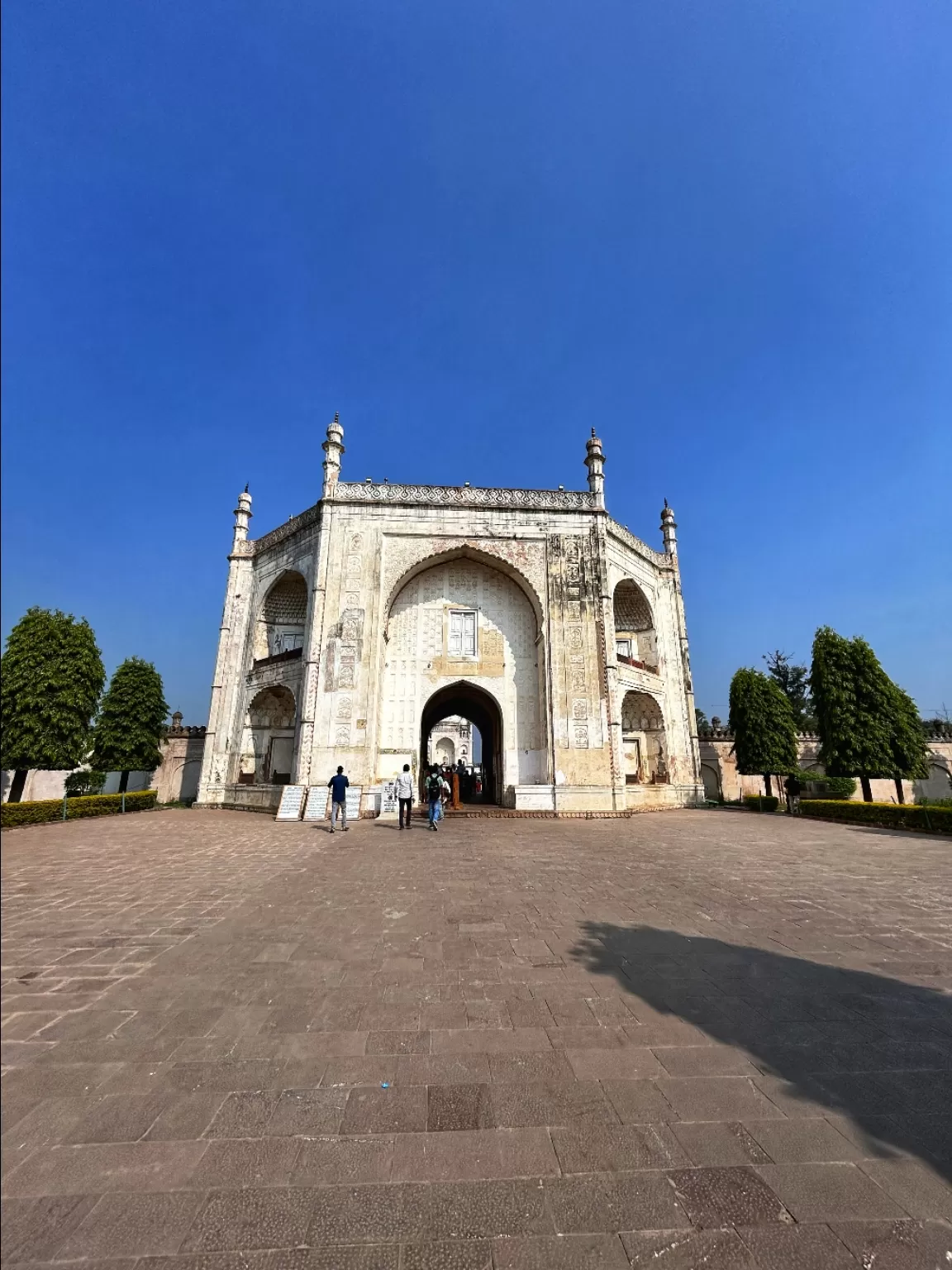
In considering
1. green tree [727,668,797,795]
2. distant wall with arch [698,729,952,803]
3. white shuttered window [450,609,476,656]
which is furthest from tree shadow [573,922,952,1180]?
distant wall with arch [698,729,952,803]

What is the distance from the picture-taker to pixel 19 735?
1703cm

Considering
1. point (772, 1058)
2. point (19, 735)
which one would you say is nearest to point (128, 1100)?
point (772, 1058)

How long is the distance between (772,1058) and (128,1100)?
10.7ft

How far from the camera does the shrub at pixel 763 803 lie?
22281mm

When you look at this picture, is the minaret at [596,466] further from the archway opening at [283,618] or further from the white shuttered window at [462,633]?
the archway opening at [283,618]

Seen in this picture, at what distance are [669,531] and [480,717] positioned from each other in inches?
514

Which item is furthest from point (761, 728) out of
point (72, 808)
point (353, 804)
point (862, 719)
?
point (72, 808)

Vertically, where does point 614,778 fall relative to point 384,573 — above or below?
below

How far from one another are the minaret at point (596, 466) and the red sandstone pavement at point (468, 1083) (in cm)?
1730

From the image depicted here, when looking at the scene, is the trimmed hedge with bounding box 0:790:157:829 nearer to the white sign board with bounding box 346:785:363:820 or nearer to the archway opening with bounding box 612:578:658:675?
the white sign board with bounding box 346:785:363:820

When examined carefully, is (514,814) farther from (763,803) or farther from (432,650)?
(763,803)

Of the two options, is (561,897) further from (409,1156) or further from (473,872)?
(409,1156)

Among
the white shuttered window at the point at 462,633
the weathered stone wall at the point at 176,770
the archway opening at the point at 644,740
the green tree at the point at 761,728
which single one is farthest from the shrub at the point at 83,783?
the green tree at the point at 761,728

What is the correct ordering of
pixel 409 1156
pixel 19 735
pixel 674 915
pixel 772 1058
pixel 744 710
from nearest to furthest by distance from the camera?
1. pixel 409 1156
2. pixel 772 1058
3. pixel 674 915
4. pixel 19 735
5. pixel 744 710
